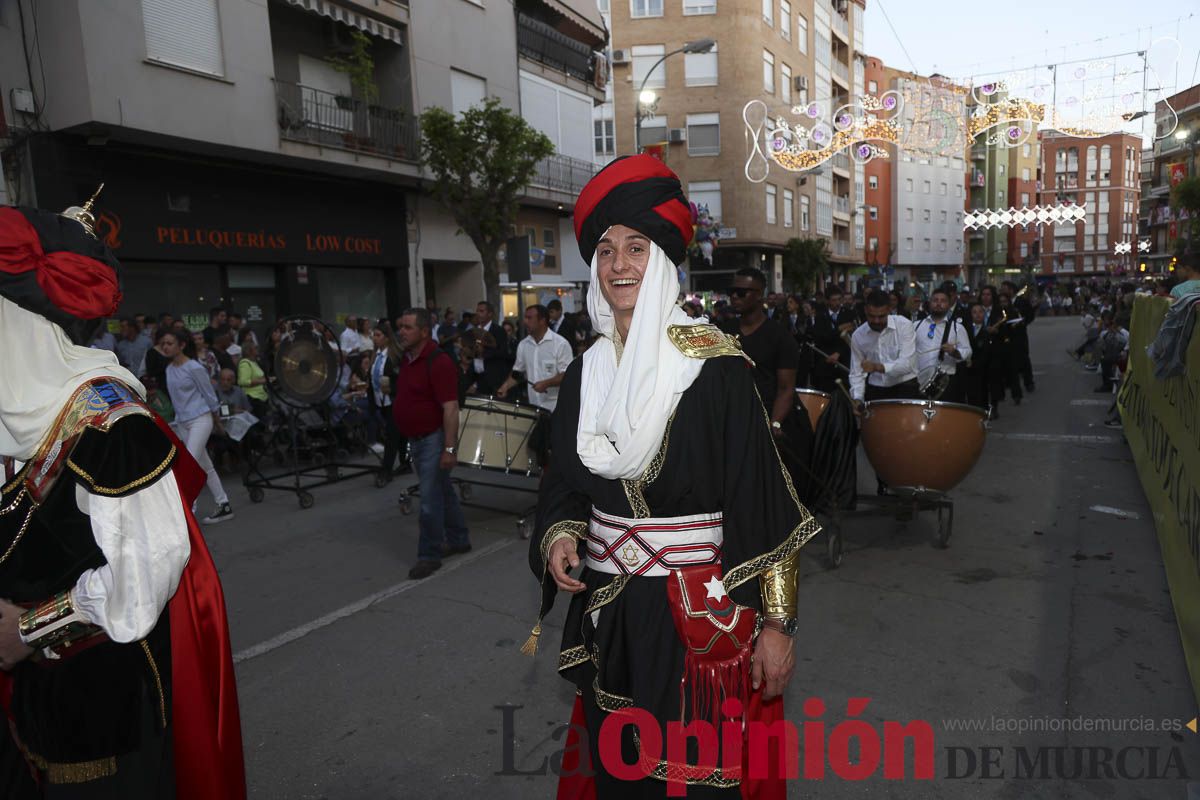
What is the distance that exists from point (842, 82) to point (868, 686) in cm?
4950

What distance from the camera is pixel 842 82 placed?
47.1 meters

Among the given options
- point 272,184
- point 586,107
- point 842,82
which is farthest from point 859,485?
point 842,82

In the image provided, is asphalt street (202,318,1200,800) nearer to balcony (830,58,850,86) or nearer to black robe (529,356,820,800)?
black robe (529,356,820,800)

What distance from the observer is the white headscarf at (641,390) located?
6.75 feet

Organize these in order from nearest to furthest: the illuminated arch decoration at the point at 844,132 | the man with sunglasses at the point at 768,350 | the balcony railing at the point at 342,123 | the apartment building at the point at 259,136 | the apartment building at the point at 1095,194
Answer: the man with sunglasses at the point at 768,350, the apartment building at the point at 259,136, the balcony railing at the point at 342,123, the illuminated arch decoration at the point at 844,132, the apartment building at the point at 1095,194

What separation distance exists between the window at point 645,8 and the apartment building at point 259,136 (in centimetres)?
1596

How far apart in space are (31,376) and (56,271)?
0.88 feet

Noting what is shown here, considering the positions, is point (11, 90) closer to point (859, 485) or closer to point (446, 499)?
point (446, 499)

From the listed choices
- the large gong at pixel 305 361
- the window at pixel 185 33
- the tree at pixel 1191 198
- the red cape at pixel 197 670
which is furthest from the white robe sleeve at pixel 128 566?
the tree at pixel 1191 198

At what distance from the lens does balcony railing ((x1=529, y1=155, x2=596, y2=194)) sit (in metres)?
22.0

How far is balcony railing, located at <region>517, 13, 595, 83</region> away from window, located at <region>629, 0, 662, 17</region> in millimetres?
12100

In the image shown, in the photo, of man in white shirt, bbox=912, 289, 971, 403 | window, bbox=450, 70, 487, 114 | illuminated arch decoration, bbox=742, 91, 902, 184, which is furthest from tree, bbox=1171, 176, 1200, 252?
man in white shirt, bbox=912, 289, 971, 403

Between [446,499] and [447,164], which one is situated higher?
[447,164]

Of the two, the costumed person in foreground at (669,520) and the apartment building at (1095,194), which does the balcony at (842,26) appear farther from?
the costumed person in foreground at (669,520)
